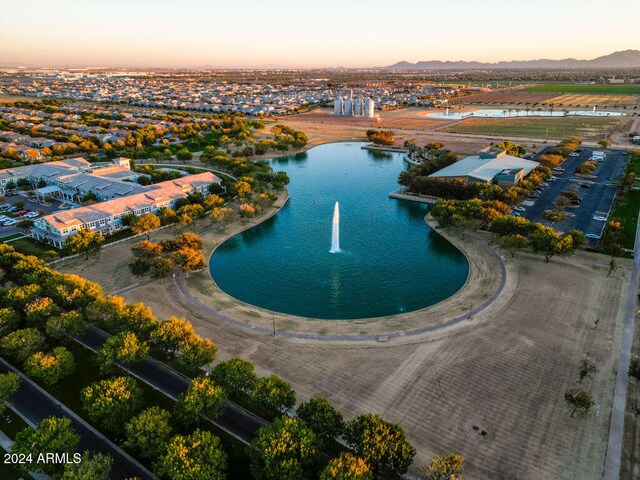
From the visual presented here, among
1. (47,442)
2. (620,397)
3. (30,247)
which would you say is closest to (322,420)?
(47,442)

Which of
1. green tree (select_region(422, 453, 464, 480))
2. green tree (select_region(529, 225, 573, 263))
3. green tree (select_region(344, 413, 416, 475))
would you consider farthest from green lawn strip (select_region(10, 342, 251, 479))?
green tree (select_region(529, 225, 573, 263))

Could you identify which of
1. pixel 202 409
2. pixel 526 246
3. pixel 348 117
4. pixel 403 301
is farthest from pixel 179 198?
pixel 348 117

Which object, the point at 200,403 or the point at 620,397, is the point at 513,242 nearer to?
the point at 620,397

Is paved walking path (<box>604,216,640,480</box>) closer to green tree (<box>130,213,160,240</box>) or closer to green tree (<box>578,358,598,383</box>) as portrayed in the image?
green tree (<box>578,358,598,383</box>)

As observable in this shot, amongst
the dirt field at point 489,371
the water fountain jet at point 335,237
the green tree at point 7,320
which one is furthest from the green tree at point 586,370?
the green tree at point 7,320

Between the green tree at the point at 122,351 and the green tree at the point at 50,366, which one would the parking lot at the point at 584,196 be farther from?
the green tree at the point at 50,366

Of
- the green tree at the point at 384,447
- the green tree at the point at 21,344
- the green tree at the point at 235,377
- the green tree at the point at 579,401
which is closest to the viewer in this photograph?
the green tree at the point at 384,447

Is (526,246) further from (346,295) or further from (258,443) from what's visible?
(258,443)
